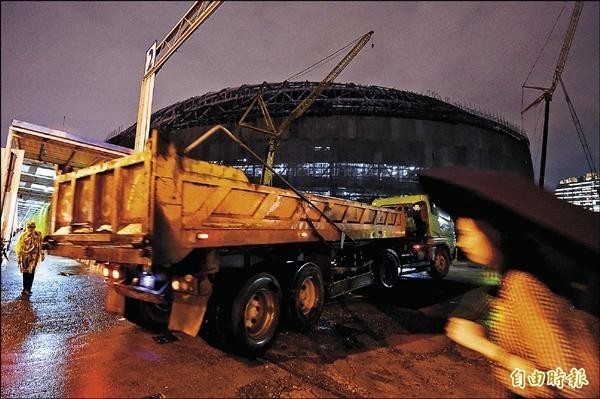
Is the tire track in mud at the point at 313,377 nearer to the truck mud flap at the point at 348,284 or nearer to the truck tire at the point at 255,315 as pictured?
the truck tire at the point at 255,315

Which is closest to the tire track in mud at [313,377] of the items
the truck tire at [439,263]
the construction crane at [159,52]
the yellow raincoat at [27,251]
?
the yellow raincoat at [27,251]

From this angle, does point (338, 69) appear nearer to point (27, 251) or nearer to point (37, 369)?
point (27, 251)

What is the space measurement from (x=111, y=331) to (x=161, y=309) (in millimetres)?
900

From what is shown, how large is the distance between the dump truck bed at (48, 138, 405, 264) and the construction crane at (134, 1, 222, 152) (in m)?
7.81

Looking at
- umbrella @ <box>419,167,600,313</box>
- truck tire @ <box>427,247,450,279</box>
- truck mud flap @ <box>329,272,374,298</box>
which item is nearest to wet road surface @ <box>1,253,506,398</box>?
truck mud flap @ <box>329,272,374,298</box>

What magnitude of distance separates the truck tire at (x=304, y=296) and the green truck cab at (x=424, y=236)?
4.27m

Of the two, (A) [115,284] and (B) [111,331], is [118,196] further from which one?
(B) [111,331]

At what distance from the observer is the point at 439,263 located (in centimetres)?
1030

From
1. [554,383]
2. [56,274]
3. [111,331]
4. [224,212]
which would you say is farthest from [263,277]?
[56,274]

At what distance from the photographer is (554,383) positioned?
2920 mm

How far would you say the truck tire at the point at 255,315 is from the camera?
3848 mm

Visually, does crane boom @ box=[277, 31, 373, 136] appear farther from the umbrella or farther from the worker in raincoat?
the umbrella

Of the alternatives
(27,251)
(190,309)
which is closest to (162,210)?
(190,309)

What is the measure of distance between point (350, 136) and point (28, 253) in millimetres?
31159
